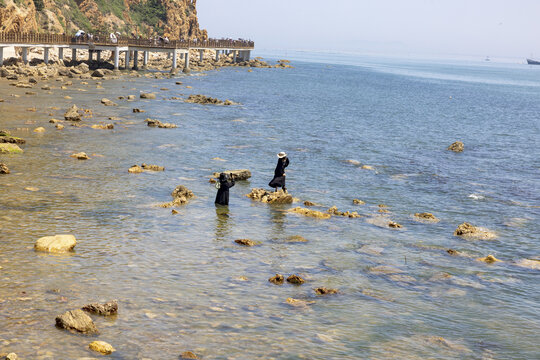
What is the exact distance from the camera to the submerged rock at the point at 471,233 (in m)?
24.6

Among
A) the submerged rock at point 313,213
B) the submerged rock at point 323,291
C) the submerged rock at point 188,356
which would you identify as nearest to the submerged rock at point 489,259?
the submerged rock at point 313,213

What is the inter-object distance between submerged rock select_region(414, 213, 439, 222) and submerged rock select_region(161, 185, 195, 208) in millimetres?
9849

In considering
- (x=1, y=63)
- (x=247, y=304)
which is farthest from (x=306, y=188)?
(x=1, y=63)

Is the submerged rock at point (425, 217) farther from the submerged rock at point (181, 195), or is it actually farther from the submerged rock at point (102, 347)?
the submerged rock at point (102, 347)

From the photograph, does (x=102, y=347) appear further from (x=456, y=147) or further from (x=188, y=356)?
(x=456, y=147)

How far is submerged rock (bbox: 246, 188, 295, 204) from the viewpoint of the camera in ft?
89.1

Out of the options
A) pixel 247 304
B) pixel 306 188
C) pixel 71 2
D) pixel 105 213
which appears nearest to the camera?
pixel 247 304

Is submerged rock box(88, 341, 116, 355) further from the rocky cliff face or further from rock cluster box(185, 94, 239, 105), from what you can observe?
the rocky cliff face

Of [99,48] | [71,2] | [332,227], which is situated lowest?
[332,227]

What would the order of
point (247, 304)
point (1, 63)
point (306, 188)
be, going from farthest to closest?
point (1, 63) < point (306, 188) < point (247, 304)

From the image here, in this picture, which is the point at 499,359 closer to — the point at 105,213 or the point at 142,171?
the point at 105,213

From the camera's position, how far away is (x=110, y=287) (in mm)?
15781

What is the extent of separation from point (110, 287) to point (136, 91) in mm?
57768

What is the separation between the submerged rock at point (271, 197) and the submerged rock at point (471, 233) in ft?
23.9
